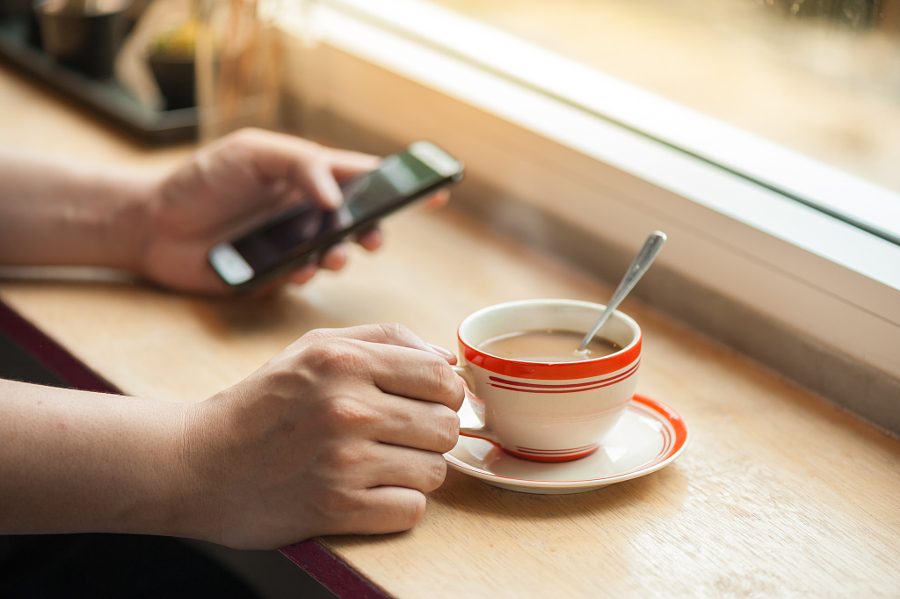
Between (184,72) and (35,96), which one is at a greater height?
(184,72)

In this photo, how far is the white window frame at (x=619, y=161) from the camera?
76 centimetres

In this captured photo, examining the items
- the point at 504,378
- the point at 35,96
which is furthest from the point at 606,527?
the point at 35,96

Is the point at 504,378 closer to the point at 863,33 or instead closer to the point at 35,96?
the point at 863,33

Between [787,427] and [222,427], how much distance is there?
48 cm

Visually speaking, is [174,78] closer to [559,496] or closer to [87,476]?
[87,476]

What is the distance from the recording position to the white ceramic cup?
0.55 metres

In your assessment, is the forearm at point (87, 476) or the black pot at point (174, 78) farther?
the black pot at point (174, 78)

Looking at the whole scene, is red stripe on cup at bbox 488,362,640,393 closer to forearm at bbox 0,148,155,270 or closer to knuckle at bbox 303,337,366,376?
knuckle at bbox 303,337,366,376

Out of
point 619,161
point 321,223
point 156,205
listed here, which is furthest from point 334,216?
point 619,161

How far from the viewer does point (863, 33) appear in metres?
0.80

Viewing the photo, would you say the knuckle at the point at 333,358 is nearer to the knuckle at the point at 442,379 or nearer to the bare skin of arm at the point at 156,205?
the knuckle at the point at 442,379

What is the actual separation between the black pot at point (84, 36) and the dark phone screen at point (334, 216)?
2.47ft

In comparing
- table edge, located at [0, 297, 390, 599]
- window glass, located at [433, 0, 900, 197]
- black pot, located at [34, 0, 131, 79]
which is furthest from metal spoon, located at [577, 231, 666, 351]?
black pot, located at [34, 0, 131, 79]

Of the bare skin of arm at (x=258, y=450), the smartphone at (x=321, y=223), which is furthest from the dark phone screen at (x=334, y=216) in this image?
the bare skin of arm at (x=258, y=450)
